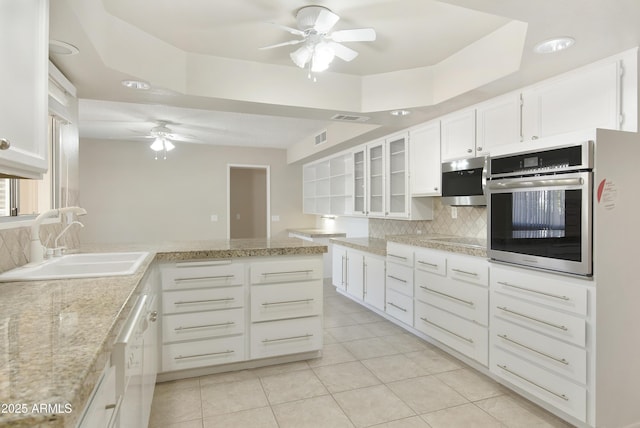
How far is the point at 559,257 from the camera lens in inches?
79.0

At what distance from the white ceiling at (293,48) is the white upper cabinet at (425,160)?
0.60 ft

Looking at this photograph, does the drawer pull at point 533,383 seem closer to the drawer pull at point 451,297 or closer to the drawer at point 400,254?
the drawer pull at point 451,297

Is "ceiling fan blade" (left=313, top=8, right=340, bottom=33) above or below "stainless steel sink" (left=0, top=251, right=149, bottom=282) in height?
above

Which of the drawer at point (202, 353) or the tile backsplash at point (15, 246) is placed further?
the drawer at point (202, 353)

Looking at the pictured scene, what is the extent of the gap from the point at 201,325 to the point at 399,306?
1.97 metres

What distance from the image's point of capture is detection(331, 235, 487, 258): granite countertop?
8.84 feet

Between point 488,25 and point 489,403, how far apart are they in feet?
8.13

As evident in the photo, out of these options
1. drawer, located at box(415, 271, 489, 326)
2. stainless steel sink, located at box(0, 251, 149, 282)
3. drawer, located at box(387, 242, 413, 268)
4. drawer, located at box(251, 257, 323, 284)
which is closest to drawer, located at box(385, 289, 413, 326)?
drawer, located at box(415, 271, 489, 326)

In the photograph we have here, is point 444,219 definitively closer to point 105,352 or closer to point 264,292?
point 264,292

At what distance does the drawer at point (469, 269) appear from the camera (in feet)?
8.39

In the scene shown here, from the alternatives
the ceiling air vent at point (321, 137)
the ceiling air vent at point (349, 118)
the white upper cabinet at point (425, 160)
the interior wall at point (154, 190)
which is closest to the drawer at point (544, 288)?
the white upper cabinet at point (425, 160)

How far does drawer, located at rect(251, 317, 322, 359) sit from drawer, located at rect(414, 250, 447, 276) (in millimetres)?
1059

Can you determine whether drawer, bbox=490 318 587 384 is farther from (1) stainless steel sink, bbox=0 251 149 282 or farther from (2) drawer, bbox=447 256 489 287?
(1) stainless steel sink, bbox=0 251 149 282

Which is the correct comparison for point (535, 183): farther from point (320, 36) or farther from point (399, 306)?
point (399, 306)
